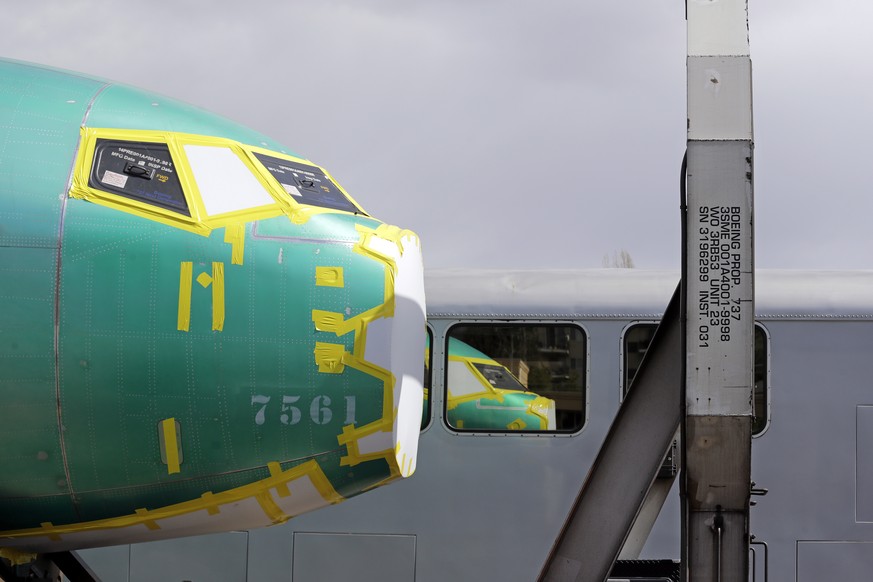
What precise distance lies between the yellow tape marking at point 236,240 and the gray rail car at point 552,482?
11.2 ft

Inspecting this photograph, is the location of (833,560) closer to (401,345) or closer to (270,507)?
(401,345)

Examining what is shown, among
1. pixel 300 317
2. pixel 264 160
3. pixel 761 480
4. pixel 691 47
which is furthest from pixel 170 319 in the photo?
pixel 761 480

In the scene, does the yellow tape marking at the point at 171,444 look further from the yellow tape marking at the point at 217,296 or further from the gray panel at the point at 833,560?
the gray panel at the point at 833,560

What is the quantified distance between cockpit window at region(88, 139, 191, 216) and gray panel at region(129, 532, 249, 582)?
146 inches

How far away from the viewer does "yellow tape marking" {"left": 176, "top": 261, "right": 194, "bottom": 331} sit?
166 inches

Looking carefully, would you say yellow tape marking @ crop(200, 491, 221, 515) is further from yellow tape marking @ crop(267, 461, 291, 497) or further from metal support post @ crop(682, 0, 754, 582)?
metal support post @ crop(682, 0, 754, 582)

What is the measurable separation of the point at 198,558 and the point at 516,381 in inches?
105

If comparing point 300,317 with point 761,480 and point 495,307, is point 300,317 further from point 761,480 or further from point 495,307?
point 761,480

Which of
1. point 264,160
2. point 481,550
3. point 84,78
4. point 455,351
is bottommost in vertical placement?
point 481,550

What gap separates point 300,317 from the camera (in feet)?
14.1

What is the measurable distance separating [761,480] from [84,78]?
Result: 5435mm

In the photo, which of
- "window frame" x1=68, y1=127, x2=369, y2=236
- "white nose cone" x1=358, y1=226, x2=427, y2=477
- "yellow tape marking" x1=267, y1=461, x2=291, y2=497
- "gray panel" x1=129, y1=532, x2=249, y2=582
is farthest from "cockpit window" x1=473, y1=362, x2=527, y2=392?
"yellow tape marking" x1=267, y1=461, x2=291, y2=497

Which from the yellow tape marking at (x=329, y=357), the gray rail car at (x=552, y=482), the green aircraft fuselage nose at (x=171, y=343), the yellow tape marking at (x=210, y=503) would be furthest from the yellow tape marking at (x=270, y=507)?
the gray rail car at (x=552, y=482)

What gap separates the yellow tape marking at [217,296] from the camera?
4.24m
